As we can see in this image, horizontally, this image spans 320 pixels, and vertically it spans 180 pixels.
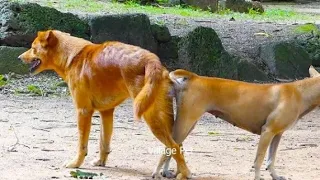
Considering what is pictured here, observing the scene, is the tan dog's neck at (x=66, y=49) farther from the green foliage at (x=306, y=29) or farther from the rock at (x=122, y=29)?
the green foliage at (x=306, y=29)

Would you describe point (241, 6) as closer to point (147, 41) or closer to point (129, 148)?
point (147, 41)

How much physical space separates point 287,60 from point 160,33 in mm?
2543

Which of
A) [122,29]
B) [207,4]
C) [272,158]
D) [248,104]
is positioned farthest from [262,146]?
[207,4]

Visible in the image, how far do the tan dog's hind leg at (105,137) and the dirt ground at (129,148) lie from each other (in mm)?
105

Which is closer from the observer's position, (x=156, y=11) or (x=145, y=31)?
(x=145, y=31)

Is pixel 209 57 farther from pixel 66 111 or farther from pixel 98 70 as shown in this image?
pixel 98 70

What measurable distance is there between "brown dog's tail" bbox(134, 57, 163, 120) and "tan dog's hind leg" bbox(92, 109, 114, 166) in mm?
1097

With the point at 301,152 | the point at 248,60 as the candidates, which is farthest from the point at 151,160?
the point at 248,60

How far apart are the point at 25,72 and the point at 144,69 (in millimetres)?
6871

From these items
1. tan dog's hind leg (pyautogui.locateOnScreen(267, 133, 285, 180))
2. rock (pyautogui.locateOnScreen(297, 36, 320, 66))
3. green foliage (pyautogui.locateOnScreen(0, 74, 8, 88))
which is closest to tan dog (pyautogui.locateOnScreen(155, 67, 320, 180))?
tan dog's hind leg (pyautogui.locateOnScreen(267, 133, 285, 180))

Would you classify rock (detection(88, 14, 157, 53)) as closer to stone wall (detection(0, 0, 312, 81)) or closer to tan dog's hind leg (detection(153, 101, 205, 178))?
stone wall (detection(0, 0, 312, 81))

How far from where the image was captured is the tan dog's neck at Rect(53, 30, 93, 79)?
24.7ft

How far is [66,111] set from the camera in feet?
35.6

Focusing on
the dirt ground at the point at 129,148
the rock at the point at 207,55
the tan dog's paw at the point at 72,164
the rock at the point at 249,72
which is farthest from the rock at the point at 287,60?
the tan dog's paw at the point at 72,164
